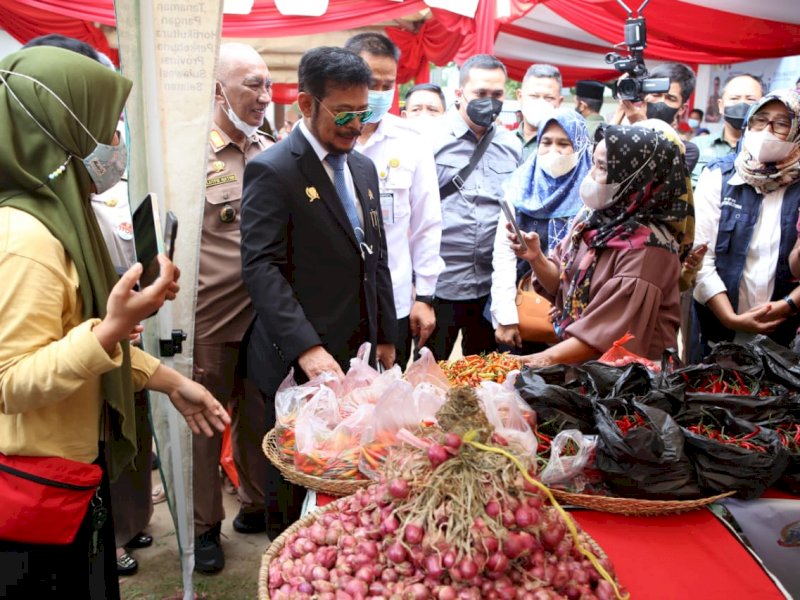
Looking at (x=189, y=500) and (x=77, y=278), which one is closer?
(x=77, y=278)

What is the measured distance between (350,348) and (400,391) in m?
0.77

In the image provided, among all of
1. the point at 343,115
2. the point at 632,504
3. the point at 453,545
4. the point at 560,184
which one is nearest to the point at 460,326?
the point at 560,184

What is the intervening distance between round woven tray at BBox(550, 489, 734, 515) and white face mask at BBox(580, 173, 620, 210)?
117 centimetres

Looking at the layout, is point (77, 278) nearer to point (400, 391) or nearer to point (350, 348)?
point (400, 391)

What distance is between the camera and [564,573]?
1323 millimetres

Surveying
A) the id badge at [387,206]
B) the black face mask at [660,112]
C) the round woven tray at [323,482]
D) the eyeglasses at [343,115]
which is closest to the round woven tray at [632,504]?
the round woven tray at [323,482]

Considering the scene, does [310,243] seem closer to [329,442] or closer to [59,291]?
[329,442]

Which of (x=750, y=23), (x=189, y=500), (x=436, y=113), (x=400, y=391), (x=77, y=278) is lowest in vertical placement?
(x=189, y=500)

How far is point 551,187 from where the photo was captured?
349cm

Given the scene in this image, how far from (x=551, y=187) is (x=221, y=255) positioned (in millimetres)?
1616

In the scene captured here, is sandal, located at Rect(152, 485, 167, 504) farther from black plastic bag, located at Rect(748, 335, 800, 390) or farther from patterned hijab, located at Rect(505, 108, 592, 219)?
black plastic bag, located at Rect(748, 335, 800, 390)

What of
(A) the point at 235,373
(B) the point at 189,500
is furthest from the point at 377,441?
(A) the point at 235,373

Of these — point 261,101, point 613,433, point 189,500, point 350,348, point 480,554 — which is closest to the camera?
point 480,554

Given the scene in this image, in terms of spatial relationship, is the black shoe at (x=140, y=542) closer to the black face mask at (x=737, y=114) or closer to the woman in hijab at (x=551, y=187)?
the woman in hijab at (x=551, y=187)
